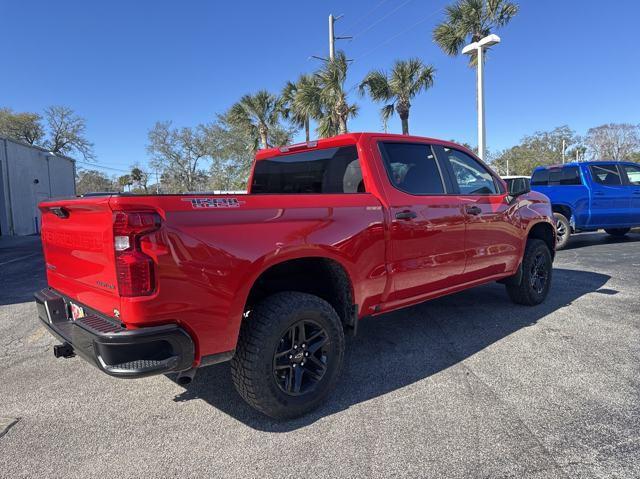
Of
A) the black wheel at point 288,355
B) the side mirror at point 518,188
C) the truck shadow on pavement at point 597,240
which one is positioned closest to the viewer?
the black wheel at point 288,355

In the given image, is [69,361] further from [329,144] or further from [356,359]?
[329,144]

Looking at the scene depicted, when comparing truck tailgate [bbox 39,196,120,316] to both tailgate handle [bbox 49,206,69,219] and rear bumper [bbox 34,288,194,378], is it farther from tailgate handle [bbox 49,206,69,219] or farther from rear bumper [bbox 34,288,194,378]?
rear bumper [bbox 34,288,194,378]

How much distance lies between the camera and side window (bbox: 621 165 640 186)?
35.0 ft

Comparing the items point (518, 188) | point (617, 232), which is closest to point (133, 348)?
point (518, 188)

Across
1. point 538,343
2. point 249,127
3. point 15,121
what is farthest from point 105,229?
point 15,121

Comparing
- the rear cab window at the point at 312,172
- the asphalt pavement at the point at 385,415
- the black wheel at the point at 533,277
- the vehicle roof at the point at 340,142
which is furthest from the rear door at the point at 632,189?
the rear cab window at the point at 312,172

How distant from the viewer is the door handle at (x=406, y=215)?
3.49 metres

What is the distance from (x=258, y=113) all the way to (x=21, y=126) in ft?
111

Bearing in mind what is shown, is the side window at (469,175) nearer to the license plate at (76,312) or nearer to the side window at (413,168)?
the side window at (413,168)

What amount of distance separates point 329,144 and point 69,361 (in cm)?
311

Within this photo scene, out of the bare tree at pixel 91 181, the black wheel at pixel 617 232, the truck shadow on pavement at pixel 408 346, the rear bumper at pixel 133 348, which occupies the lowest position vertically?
the truck shadow on pavement at pixel 408 346

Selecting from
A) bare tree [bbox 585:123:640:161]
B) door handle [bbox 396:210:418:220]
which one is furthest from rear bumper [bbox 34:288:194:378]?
bare tree [bbox 585:123:640:161]

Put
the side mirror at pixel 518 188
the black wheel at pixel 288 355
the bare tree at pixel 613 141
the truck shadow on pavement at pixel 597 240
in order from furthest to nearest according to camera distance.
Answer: the bare tree at pixel 613 141
the truck shadow on pavement at pixel 597 240
the side mirror at pixel 518 188
the black wheel at pixel 288 355

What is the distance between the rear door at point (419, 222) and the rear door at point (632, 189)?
895 cm
